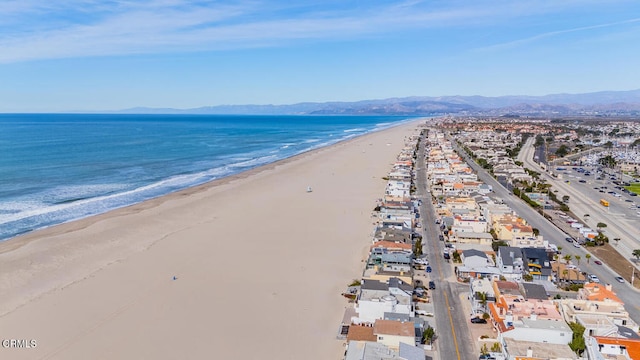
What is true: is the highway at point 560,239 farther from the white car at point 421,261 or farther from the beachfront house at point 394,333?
the beachfront house at point 394,333

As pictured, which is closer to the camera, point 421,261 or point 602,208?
point 421,261

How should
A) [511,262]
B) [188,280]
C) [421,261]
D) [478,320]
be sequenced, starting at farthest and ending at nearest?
[421,261]
[511,262]
[188,280]
[478,320]

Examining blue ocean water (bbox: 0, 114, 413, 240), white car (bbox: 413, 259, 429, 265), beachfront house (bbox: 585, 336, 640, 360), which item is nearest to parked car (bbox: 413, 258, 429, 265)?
white car (bbox: 413, 259, 429, 265)

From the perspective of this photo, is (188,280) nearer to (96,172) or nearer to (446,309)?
(446,309)

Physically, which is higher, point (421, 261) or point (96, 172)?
point (96, 172)

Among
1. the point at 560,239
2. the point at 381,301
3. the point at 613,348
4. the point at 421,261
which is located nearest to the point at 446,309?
the point at 381,301

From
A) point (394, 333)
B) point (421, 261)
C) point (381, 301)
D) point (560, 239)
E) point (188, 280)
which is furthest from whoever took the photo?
point (560, 239)

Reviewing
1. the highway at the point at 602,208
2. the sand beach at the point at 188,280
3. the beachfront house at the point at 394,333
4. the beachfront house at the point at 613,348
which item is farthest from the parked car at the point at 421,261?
the highway at the point at 602,208
